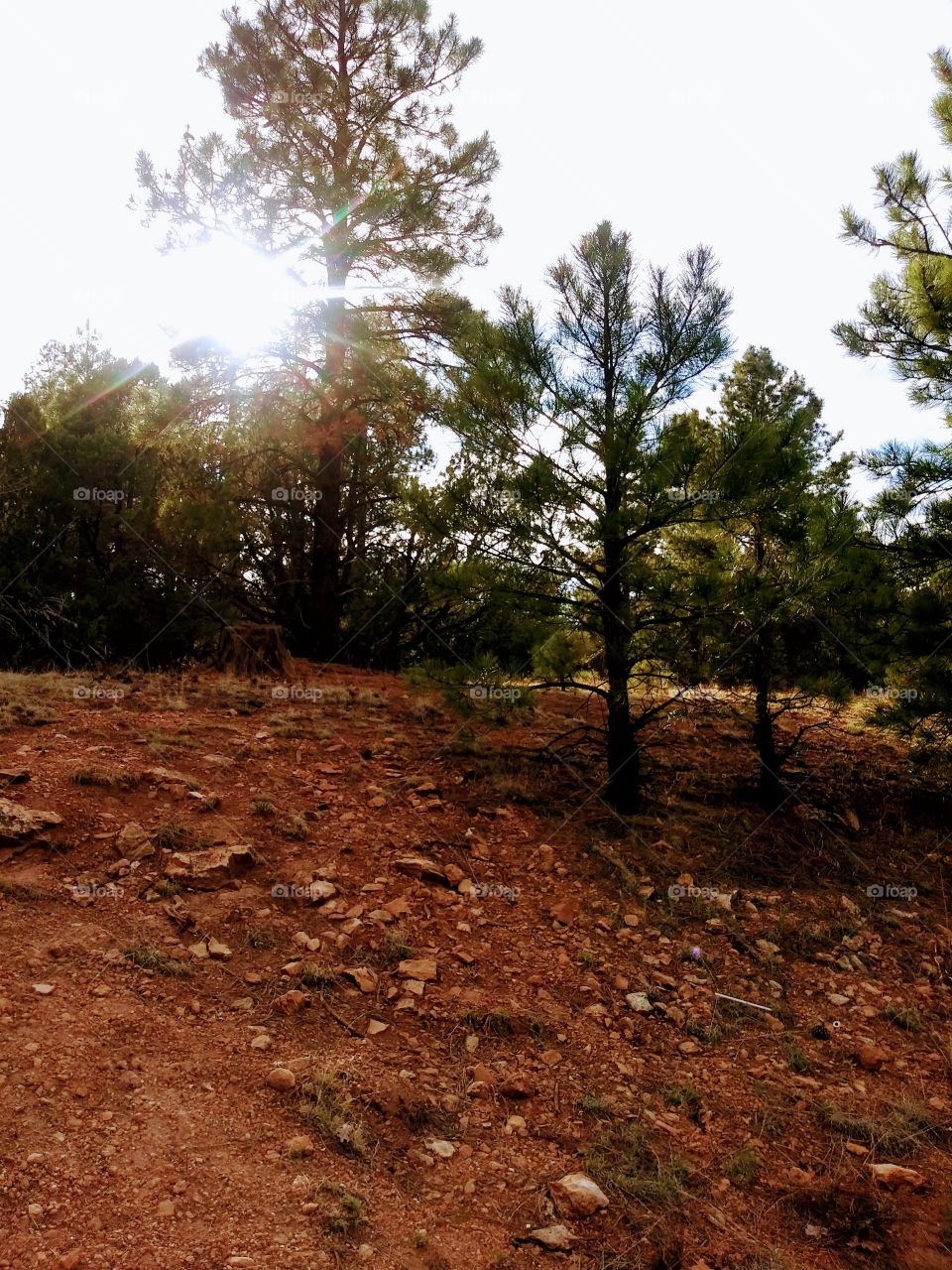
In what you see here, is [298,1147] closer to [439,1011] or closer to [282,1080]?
[282,1080]

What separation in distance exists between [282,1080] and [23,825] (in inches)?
107

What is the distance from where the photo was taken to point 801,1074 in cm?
458

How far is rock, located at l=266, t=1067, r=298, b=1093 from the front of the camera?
377cm

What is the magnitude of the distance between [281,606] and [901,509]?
925 cm

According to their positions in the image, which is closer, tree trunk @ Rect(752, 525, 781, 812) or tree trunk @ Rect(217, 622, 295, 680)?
tree trunk @ Rect(752, 525, 781, 812)

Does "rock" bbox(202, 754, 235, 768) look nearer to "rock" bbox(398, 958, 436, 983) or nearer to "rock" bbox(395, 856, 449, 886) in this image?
"rock" bbox(395, 856, 449, 886)

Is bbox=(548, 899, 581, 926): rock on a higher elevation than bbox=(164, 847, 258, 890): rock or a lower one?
lower

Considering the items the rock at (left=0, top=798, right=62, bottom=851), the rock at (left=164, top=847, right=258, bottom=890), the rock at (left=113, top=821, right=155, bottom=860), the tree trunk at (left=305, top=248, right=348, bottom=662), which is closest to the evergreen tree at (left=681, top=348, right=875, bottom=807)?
the rock at (left=164, top=847, right=258, bottom=890)

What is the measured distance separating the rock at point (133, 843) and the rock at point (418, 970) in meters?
1.88

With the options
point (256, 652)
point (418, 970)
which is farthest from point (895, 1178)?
point (256, 652)

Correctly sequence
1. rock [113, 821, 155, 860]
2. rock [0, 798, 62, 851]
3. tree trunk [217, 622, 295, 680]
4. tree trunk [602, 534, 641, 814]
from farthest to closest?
tree trunk [217, 622, 295, 680], tree trunk [602, 534, 641, 814], rock [113, 821, 155, 860], rock [0, 798, 62, 851]

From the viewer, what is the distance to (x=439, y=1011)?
15.1 ft

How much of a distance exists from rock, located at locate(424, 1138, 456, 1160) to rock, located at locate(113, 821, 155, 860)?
2.74m

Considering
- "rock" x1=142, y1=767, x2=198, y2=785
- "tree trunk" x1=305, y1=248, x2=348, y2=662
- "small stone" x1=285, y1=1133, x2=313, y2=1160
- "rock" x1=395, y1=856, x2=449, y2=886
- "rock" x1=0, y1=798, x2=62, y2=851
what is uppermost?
"tree trunk" x1=305, y1=248, x2=348, y2=662
